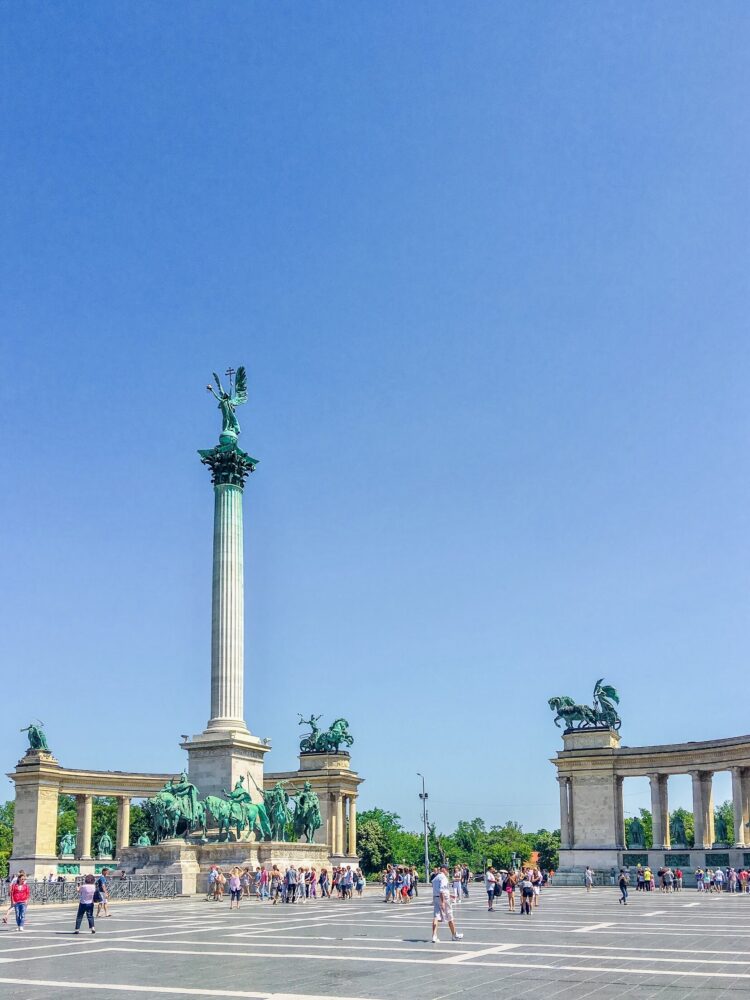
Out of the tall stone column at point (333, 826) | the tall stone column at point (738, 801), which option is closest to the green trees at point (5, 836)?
the tall stone column at point (333, 826)

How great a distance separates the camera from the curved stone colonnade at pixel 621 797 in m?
80.8

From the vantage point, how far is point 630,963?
21906 mm

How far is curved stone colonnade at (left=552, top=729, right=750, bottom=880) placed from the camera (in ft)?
265

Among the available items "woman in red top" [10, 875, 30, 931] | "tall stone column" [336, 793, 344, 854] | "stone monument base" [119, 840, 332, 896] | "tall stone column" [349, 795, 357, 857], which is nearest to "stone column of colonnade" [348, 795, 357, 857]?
"tall stone column" [349, 795, 357, 857]

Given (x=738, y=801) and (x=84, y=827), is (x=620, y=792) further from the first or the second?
(x=84, y=827)

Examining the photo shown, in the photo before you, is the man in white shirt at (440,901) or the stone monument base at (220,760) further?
the stone monument base at (220,760)

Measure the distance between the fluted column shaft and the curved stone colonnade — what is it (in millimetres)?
38658

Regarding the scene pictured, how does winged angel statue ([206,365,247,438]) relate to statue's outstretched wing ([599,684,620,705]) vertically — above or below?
above

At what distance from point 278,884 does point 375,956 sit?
27941mm

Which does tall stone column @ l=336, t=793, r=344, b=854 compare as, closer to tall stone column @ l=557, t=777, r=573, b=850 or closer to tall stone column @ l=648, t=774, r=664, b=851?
tall stone column @ l=557, t=777, r=573, b=850

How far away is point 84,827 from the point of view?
96.1 metres

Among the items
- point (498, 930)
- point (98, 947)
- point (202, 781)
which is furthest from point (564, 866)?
point (98, 947)

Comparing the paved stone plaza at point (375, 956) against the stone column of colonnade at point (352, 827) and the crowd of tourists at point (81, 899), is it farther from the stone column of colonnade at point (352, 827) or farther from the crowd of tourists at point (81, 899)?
the stone column of colonnade at point (352, 827)

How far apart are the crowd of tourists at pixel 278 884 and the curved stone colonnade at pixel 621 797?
1364 inches
